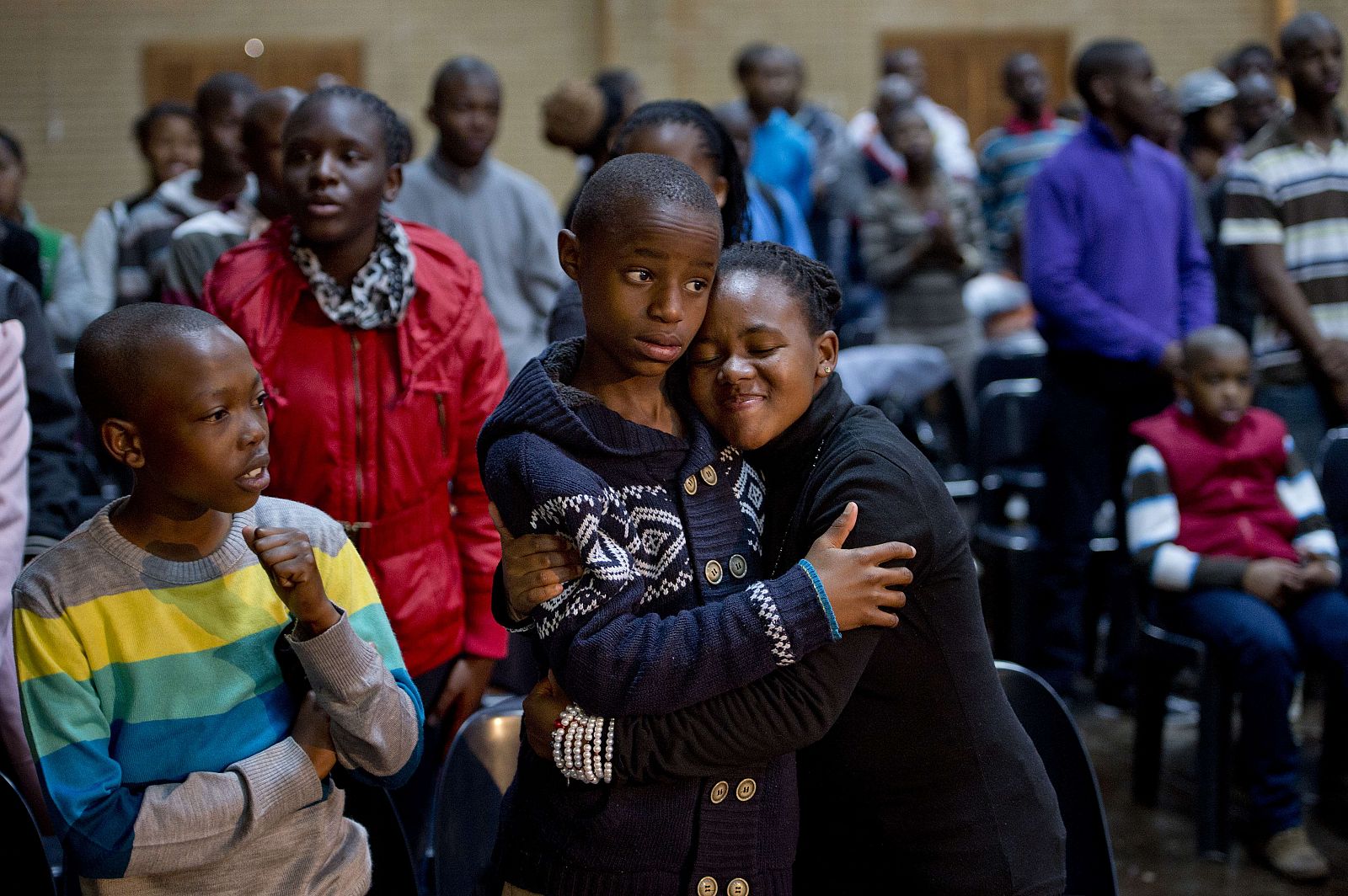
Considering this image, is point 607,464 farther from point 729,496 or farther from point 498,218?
point 498,218

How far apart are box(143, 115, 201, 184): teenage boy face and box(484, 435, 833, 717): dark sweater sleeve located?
15.5 ft

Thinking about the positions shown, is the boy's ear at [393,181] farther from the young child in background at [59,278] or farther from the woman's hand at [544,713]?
the young child in background at [59,278]

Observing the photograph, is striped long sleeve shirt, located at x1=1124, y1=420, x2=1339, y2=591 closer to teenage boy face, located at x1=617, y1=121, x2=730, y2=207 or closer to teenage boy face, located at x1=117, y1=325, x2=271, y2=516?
teenage boy face, located at x1=617, y1=121, x2=730, y2=207

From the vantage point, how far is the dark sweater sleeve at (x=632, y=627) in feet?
5.28

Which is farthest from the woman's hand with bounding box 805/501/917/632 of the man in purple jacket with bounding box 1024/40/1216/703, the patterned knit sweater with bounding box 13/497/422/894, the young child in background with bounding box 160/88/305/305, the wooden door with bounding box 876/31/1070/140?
the wooden door with bounding box 876/31/1070/140

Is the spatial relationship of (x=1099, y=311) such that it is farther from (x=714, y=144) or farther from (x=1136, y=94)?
(x=714, y=144)

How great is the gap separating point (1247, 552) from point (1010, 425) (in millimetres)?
1291

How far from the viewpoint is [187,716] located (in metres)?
1.82

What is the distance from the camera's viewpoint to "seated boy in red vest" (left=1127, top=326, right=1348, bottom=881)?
3625 millimetres

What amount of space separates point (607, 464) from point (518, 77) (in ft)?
29.9

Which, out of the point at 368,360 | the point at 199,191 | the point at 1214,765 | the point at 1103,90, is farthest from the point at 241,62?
the point at 1214,765

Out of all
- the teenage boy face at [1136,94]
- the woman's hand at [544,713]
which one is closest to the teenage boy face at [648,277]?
the woman's hand at [544,713]

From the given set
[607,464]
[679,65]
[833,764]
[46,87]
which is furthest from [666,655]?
[46,87]

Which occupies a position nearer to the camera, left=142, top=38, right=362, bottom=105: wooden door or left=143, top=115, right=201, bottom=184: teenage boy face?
left=143, top=115, right=201, bottom=184: teenage boy face
